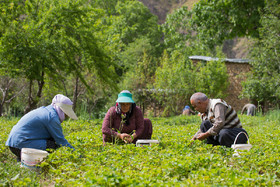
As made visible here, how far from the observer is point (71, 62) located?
14.1 metres

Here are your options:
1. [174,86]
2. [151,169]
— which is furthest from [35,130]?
[174,86]

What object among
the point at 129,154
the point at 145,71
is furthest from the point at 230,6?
the point at 129,154

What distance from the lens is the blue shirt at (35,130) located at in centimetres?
494

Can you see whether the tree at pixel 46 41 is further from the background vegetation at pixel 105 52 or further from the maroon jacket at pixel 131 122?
the maroon jacket at pixel 131 122

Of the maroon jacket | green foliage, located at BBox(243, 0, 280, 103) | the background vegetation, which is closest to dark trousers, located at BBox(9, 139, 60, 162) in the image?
the maroon jacket

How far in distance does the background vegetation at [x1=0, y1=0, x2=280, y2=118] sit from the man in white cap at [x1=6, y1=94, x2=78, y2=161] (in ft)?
24.0

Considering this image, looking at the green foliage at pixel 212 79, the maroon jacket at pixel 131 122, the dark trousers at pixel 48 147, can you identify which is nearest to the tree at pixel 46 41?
the maroon jacket at pixel 131 122

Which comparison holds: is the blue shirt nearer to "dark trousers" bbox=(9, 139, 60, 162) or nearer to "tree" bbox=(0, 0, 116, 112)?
"dark trousers" bbox=(9, 139, 60, 162)

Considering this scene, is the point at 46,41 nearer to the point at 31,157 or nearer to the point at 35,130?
the point at 35,130

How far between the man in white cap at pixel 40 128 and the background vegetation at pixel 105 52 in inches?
288

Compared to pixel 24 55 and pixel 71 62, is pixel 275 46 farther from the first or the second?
pixel 24 55

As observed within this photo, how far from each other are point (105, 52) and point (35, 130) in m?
11.6

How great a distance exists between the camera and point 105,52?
1628 centimetres

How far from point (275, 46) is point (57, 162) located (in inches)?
666
